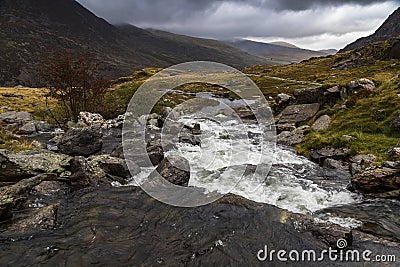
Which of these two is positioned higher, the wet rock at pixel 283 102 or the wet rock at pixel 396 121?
the wet rock at pixel 396 121

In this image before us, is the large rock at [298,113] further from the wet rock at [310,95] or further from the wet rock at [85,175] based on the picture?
the wet rock at [85,175]

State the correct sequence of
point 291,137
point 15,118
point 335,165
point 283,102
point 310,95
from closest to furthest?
point 335,165
point 291,137
point 310,95
point 15,118
point 283,102

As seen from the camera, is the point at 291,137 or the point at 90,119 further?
the point at 90,119

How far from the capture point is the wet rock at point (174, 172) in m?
12.5

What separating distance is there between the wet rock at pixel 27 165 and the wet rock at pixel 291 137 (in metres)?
14.9

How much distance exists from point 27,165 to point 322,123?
1959cm

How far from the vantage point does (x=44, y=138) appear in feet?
71.9

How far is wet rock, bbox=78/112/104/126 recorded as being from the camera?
83.4 feet

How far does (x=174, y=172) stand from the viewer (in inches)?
497

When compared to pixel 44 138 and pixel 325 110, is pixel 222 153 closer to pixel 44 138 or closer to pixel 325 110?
pixel 325 110

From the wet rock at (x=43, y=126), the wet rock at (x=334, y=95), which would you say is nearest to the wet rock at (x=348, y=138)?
the wet rock at (x=334, y=95)

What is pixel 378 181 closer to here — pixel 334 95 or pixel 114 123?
pixel 334 95

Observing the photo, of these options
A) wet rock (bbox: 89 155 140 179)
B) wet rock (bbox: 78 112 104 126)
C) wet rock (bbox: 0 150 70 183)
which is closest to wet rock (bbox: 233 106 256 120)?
wet rock (bbox: 78 112 104 126)

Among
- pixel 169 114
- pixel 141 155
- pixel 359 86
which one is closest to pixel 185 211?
pixel 141 155
